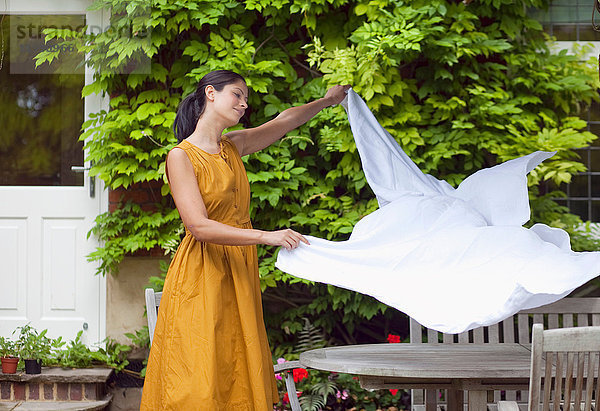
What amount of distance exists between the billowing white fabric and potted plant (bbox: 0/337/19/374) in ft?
8.07

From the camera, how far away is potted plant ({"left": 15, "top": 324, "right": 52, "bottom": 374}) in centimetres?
430

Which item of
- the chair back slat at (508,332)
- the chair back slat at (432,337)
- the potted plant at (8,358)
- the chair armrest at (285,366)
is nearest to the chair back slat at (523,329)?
the chair back slat at (508,332)

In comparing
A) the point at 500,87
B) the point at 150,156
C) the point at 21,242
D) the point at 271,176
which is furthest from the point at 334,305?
the point at 21,242

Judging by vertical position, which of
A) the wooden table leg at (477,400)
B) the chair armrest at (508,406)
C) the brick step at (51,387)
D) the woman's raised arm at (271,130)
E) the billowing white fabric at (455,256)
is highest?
the woman's raised arm at (271,130)

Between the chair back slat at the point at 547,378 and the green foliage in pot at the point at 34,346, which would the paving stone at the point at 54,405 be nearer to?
the green foliage in pot at the point at 34,346

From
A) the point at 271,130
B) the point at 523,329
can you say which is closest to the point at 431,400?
the point at 523,329

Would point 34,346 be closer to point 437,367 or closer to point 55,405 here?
point 55,405

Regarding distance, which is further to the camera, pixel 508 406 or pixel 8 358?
pixel 8 358

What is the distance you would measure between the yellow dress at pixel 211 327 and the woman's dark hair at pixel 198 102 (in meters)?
0.14

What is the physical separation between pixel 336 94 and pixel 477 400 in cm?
156

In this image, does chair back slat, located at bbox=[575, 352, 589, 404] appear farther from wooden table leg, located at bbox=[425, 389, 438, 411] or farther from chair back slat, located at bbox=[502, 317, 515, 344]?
chair back slat, located at bbox=[502, 317, 515, 344]

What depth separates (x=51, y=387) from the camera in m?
4.30

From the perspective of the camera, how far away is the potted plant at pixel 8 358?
168 inches

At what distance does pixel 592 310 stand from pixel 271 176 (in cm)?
201
